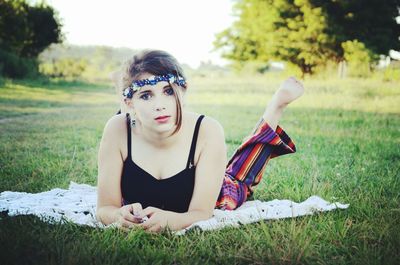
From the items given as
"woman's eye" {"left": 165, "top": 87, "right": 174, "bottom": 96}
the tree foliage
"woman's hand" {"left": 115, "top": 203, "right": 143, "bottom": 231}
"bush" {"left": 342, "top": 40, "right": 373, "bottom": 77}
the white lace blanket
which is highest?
the tree foliage

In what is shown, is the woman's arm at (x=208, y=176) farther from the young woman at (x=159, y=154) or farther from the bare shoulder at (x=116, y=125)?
the bare shoulder at (x=116, y=125)

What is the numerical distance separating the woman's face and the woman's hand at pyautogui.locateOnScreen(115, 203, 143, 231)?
479 mm

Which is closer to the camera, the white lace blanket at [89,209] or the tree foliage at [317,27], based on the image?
the white lace blanket at [89,209]

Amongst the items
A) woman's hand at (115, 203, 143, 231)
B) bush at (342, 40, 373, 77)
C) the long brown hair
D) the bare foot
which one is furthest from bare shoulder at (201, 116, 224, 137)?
bush at (342, 40, 373, 77)

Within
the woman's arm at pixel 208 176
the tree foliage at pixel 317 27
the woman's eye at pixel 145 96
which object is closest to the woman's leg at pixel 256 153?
the woman's arm at pixel 208 176

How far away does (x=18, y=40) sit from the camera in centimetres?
1973

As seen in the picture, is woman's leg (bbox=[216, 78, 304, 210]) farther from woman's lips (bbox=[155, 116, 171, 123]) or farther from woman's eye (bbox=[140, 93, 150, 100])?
woman's eye (bbox=[140, 93, 150, 100])

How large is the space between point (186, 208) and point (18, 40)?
20090 millimetres

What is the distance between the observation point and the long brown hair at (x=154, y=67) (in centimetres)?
237

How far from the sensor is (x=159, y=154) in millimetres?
2529

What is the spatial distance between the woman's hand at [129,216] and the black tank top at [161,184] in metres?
0.27

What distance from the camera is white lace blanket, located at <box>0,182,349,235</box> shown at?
8.18ft

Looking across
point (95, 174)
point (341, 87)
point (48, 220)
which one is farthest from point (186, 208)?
point (341, 87)

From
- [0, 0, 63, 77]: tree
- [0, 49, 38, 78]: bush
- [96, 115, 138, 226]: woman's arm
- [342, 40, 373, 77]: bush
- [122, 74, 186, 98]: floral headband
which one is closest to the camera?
[122, 74, 186, 98]: floral headband
